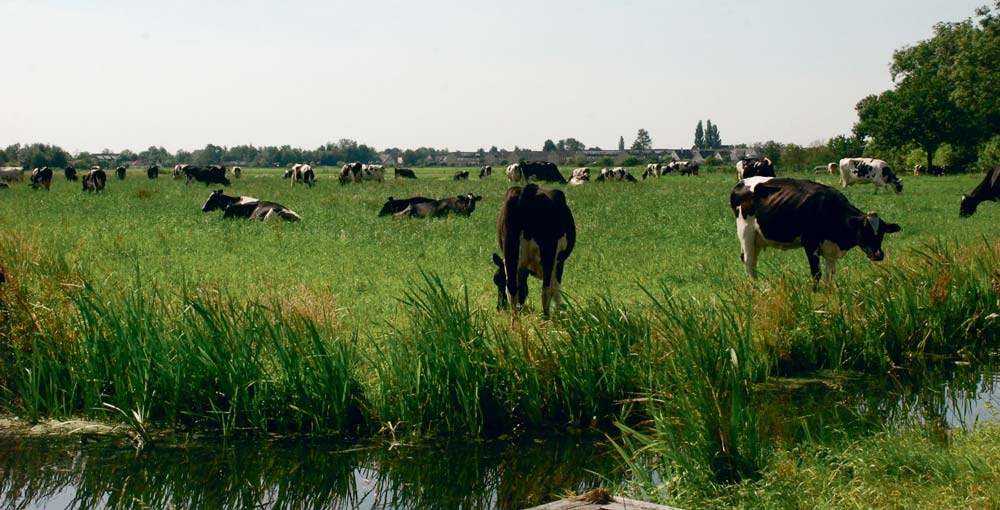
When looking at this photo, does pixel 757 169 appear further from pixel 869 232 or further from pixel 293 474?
pixel 293 474

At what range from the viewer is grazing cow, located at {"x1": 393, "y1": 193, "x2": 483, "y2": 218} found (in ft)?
84.5

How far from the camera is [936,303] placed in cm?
1071

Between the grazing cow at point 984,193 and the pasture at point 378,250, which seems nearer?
the pasture at point 378,250

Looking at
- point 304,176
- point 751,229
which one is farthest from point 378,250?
point 304,176

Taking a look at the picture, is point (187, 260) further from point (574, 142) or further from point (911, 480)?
point (574, 142)

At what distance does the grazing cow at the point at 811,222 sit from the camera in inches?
516

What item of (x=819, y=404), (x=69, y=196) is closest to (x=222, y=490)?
(x=819, y=404)

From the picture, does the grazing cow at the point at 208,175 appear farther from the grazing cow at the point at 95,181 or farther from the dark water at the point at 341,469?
the dark water at the point at 341,469

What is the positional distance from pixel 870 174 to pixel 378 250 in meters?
26.6

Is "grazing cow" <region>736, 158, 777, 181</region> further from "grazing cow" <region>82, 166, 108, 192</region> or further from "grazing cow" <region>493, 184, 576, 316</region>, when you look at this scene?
"grazing cow" <region>82, 166, 108, 192</region>

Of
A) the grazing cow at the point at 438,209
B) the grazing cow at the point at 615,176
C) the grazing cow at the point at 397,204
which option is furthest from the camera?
the grazing cow at the point at 615,176

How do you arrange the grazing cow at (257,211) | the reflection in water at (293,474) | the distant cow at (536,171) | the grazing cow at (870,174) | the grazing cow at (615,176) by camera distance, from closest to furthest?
the reflection in water at (293,474) < the grazing cow at (257,211) < the grazing cow at (870,174) < the grazing cow at (615,176) < the distant cow at (536,171)

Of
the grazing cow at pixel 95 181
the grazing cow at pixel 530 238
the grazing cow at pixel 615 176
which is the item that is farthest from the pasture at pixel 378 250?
the grazing cow at pixel 615 176

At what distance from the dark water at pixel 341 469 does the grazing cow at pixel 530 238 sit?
3397 millimetres
